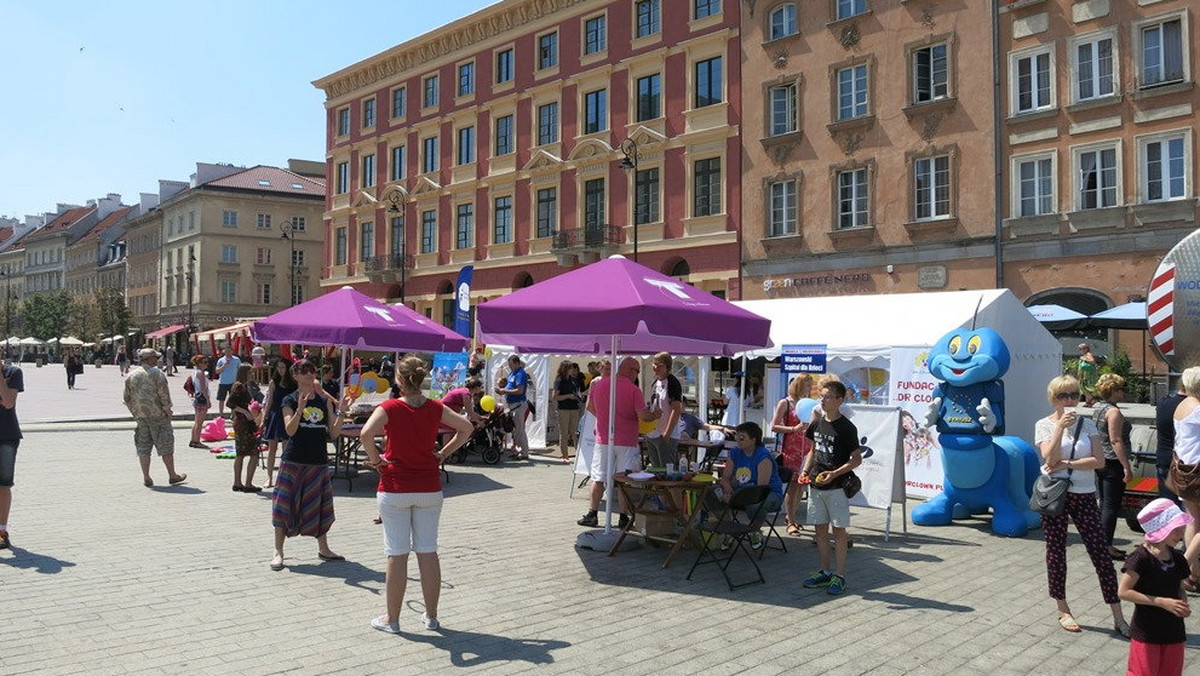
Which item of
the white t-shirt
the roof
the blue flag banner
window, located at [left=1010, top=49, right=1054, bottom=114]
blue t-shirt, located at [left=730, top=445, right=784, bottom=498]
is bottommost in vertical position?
blue t-shirt, located at [left=730, top=445, right=784, bottom=498]

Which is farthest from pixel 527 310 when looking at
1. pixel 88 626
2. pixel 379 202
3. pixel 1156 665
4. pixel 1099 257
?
pixel 379 202

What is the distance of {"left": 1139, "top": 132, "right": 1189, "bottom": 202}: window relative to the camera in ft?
66.7

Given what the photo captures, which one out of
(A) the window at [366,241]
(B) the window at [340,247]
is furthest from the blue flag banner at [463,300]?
(B) the window at [340,247]

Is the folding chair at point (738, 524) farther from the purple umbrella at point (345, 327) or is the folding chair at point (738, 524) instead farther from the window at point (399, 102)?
the window at point (399, 102)

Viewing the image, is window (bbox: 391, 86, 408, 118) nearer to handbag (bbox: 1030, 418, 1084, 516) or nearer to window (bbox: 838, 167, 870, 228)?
window (bbox: 838, 167, 870, 228)

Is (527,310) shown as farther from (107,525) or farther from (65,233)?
(65,233)

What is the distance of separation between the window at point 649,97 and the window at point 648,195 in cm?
186

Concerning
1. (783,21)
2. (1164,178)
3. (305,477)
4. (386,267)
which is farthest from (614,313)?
(386,267)

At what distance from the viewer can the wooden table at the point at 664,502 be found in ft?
24.9

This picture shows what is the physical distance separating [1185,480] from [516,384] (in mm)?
11332

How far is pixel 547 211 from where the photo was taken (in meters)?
34.4

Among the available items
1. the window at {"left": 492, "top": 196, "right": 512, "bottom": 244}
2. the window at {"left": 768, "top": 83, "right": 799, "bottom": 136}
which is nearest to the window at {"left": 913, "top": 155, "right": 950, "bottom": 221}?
the window at {"left": 768, "top": 83, "right": 799, "bottom": 136}

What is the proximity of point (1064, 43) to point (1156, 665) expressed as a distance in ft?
70.5

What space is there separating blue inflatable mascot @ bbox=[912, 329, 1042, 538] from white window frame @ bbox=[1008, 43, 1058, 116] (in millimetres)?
15087
